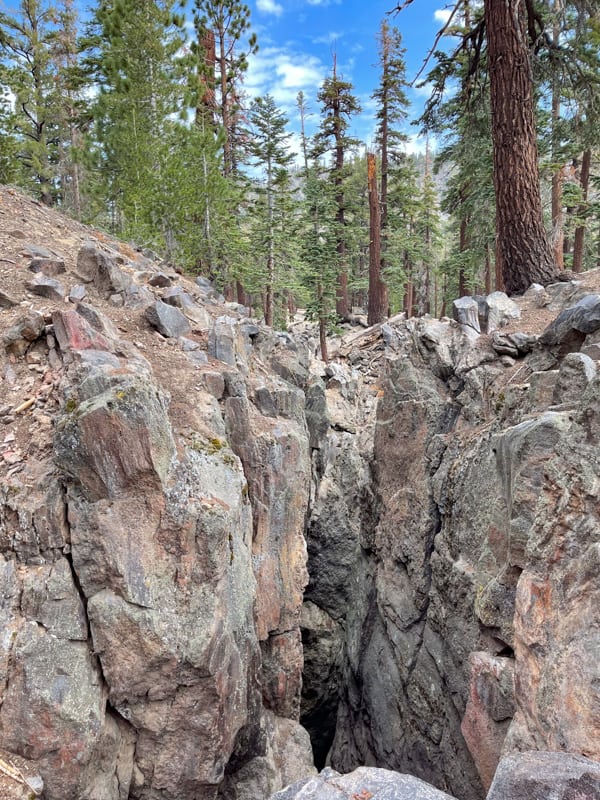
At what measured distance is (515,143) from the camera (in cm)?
934

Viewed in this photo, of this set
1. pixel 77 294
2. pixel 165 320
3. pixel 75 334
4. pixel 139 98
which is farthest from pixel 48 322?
pixel 139 98

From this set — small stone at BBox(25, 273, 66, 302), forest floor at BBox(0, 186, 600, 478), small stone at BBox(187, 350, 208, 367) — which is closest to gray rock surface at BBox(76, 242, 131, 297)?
forest floor at BBox(0, 186, 600, 478)

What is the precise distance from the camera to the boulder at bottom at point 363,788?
3793 mm

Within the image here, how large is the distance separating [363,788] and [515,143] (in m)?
10.8

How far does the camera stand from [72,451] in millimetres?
5328

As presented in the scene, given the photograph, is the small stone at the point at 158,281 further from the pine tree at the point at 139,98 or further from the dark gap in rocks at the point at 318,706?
the dark gap in rocks at the point at 318,706

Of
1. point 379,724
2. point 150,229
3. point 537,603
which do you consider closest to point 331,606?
point 379,724

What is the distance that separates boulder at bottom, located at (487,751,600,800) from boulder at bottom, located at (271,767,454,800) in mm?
913

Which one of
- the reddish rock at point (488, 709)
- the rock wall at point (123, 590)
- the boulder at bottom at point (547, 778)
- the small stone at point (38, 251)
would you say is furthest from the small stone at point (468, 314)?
the small stone at point (38, 251)

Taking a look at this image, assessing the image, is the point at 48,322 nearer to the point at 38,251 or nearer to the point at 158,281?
the point at 38,251

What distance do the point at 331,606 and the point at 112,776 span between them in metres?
8.27

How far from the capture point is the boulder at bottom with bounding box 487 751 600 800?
2.81m

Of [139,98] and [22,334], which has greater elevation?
[139,98]

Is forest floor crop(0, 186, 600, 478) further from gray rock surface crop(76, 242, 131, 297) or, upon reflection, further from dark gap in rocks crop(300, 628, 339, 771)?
dark gap in rocks crop(300, 628, 339, 771)
